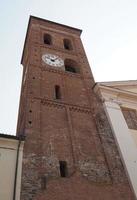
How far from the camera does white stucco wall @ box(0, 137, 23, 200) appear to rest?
27.6ft

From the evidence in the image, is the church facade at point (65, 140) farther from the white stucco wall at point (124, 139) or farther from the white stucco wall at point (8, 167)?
the white stucco wall at point (8, 167)

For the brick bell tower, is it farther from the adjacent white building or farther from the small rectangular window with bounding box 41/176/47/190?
the adjacent white building

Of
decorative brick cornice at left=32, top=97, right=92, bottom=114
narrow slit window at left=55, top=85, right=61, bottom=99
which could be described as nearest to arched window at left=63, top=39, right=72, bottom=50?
narrow slit window at left=55, top=85, right=61, bottom=99

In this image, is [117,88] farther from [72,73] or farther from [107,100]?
[72,73]

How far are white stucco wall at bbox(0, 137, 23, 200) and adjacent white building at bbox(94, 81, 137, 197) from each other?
14.3ft

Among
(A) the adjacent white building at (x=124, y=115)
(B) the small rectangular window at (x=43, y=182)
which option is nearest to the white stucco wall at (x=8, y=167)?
(B) the small rectangular window at (x=43, y=182)

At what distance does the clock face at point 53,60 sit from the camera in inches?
621

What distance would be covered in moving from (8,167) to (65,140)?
2.71 metres

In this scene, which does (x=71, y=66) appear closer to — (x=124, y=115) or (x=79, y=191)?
(x=124, y=115)

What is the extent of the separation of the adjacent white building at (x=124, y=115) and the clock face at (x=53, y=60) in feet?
9.39

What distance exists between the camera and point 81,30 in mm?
21781

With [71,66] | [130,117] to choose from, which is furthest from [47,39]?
[130,117]

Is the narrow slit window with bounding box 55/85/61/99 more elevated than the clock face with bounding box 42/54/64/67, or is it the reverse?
the clock face with bounding box 42/54/64/67

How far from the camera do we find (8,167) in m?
9.08
